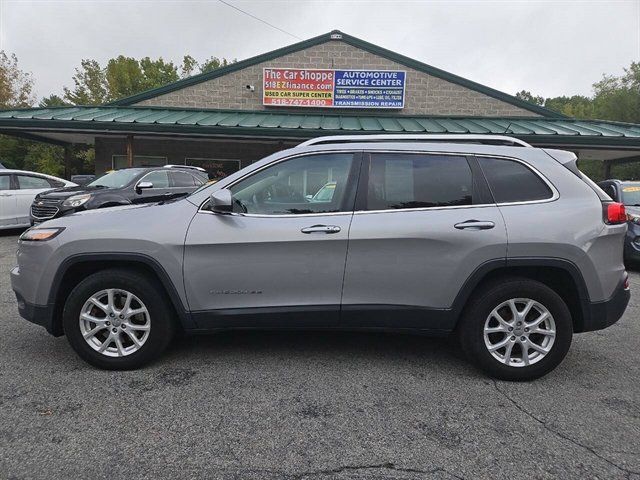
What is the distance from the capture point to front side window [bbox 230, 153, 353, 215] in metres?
3.37

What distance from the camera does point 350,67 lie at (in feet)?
52.2

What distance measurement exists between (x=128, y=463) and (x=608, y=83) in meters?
55.9

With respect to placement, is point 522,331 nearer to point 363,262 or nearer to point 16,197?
point 363,262

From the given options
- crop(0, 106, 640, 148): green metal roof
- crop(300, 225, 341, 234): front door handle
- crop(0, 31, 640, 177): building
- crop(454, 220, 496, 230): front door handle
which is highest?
crop(0, 31, 640, 177): building

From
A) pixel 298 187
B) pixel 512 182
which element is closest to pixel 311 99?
pixel 298 187

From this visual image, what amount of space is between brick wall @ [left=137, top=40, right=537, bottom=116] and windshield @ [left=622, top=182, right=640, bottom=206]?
802 cm

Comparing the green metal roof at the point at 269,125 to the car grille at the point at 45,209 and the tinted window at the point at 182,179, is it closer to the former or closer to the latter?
the tinted window at the point at 182,179

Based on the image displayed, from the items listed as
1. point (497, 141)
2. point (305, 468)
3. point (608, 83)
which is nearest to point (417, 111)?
point (497, 141)

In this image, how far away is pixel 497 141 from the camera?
3596 mm

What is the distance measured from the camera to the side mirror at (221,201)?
10.5 feet

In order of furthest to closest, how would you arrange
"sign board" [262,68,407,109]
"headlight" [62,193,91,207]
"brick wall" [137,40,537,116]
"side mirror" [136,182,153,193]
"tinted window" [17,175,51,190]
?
"brick wall" [137,40,537,116] → "sign board" [262,68,407,109] → "tinted window" [17,175,51,190] → "side mirror" [136,182,153,193] → "headlight" [62,193,91,207]

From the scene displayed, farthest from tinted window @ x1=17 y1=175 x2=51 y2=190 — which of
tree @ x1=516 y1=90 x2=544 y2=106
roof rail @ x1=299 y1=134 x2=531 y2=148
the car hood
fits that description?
tree @ x1=516 y1=90 x2=544 y2=106

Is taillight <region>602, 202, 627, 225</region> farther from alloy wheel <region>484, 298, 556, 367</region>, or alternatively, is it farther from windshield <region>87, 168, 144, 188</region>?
windshield <region>87, 168, 144, 188</region>

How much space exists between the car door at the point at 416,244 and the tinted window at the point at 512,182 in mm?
87
